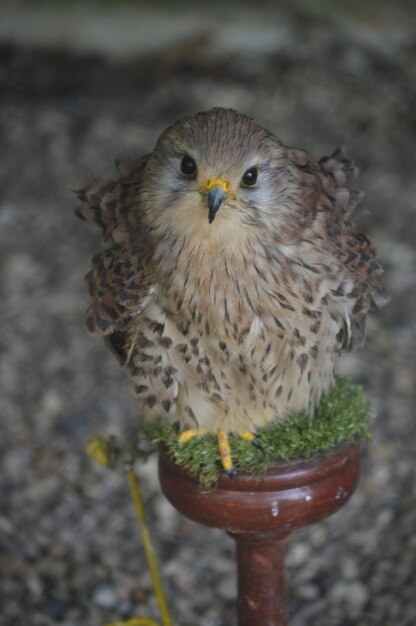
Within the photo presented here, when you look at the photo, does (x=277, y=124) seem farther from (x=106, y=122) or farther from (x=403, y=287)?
(x=403, y=287)

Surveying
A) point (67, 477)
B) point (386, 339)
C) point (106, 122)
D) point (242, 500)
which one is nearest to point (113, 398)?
point (67, 477)

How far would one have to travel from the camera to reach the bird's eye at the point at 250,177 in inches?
59.7

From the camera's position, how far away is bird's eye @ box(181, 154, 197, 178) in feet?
4.96

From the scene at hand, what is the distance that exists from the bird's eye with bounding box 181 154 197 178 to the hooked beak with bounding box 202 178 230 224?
5 centimetres

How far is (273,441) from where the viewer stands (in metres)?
1.74

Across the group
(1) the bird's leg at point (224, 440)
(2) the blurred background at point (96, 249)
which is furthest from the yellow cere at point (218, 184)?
(2) the blurred background at point (96, 249)

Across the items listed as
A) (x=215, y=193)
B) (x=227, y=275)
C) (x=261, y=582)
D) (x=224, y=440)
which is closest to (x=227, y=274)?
(x=227, y=275)

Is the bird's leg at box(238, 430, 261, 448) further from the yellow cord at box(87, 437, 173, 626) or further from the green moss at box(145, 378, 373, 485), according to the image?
the yellow cord at box(87, 437, 173, 626)

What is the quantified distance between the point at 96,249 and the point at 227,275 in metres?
Answer: 2.34

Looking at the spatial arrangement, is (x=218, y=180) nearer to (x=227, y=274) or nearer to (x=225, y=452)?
(x=227, y=274)

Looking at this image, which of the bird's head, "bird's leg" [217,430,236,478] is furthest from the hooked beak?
"bird's leg" [217,430,236,478]

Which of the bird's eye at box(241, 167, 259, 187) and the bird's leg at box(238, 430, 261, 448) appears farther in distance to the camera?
the bird's leg at box(238, 430, 261, 448)

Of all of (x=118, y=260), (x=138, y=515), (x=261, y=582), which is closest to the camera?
(x=118, y=260)

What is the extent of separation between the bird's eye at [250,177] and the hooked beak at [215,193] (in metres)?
0.05
